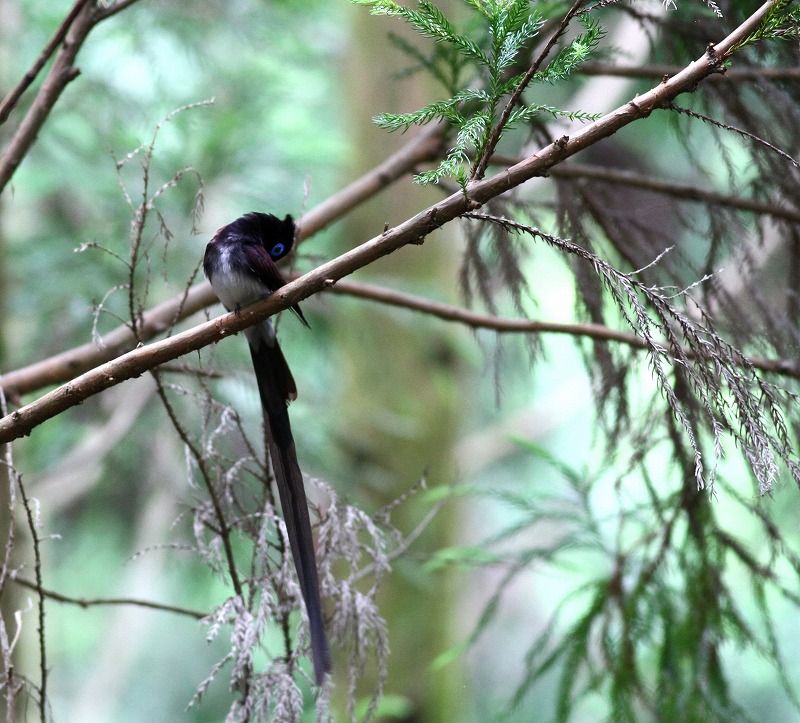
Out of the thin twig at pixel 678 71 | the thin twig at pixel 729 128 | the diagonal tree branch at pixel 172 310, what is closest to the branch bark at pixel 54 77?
the diagonal tree branch at pixel 172 310

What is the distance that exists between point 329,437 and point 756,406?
3740mm

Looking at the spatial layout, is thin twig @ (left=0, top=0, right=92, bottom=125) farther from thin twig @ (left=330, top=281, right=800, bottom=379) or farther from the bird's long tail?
thin twig @ (left=330, top=281, right=800, bottom=379)

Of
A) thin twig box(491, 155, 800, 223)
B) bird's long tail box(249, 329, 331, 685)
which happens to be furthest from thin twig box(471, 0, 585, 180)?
thin twig box(491, 155, 800, 223)

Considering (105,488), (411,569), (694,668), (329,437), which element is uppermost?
(105,488)

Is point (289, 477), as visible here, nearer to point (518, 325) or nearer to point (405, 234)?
point (405, 234)

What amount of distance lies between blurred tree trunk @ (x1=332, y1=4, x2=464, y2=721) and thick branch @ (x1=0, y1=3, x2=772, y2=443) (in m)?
3.57

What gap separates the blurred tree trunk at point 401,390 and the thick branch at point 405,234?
357cm

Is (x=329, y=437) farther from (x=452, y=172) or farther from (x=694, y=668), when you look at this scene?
(x=452, y=172)

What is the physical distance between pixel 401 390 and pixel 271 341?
339cm

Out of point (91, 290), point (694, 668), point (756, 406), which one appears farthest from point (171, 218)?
point (756, 406)

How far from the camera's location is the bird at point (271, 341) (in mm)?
1910

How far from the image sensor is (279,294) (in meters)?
1.62

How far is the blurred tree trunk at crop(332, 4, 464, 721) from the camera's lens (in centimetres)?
538

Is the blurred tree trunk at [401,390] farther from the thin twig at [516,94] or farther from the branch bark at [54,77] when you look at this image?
the thin twig at [516,94]
